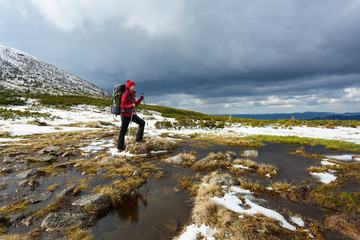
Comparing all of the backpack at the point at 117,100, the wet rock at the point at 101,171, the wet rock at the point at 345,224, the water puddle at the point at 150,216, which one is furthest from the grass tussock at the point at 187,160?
the wet rock at the point at 345,224

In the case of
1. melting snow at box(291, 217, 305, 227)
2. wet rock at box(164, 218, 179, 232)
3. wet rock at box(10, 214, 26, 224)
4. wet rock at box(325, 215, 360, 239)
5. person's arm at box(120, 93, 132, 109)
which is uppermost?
person's arm at box(120, 93, 132, 109)

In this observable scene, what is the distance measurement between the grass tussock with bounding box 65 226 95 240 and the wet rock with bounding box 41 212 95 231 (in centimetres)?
17

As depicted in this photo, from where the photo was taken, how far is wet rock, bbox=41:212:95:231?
11.8ft

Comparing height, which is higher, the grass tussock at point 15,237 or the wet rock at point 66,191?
the grass tussock at point 15,237

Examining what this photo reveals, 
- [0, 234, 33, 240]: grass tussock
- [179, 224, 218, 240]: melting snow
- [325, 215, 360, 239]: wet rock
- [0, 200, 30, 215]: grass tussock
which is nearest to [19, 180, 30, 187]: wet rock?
[0, 200, 30, 215]: grass tussock

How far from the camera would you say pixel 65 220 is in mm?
3760

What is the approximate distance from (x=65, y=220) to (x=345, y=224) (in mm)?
6740

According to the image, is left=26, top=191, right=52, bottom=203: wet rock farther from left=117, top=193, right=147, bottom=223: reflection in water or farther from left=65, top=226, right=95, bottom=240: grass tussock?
left=117, top=193, right=147, bottom=223: reflection in water

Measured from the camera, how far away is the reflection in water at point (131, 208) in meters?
4.19

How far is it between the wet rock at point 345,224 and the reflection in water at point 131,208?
186 inches

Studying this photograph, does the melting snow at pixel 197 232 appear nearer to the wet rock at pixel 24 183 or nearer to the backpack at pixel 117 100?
the wet rock at pixel 24 183

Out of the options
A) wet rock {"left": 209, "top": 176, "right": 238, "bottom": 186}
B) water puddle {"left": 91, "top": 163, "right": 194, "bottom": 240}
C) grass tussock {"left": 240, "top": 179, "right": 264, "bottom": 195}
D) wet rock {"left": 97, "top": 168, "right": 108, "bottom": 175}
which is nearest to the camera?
water puddle {"left": 91, "top": 163, "right": 194, "bottom": 240}

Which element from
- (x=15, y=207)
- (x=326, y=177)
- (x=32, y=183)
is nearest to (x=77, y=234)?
(x=15, y=207)

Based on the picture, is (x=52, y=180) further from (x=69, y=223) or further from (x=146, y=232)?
(x=146, y=232)
